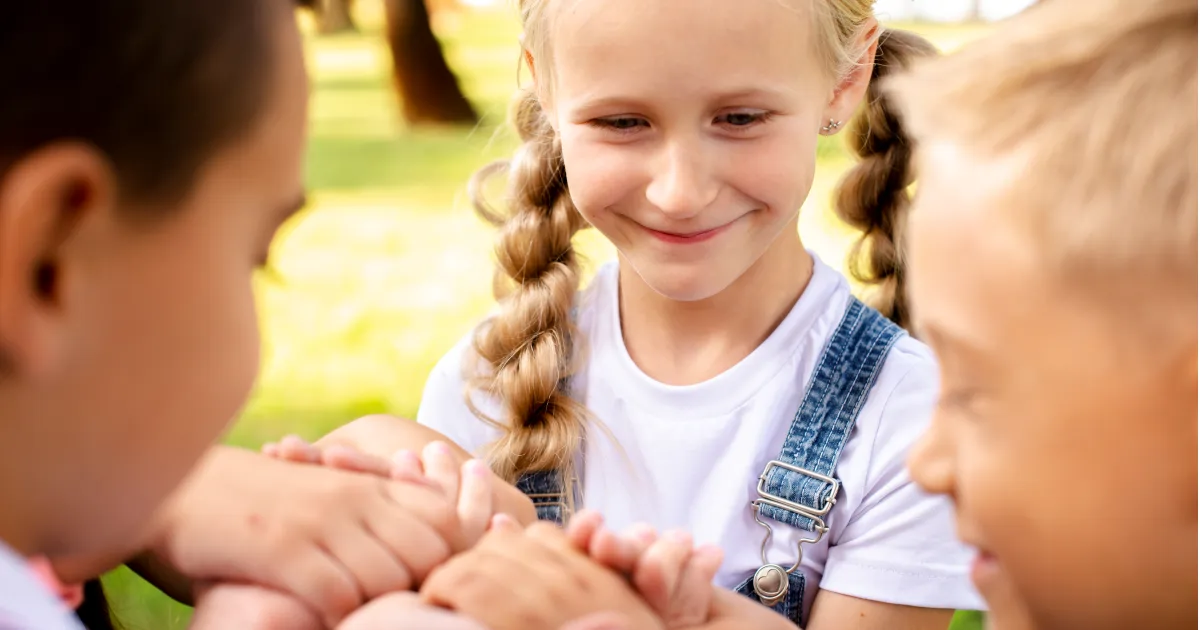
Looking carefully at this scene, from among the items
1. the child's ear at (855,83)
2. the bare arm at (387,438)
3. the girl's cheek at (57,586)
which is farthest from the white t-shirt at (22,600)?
the child's ear at (855,83)

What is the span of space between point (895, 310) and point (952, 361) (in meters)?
0.93

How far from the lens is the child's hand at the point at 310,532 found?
0.97 m

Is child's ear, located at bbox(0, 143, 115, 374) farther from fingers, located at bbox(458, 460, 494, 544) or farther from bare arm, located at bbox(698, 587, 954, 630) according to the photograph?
bare arm, located at bbox(698, 587, 954, 630)

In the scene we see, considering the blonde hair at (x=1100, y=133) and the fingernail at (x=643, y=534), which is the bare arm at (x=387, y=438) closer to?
the fingernail at (x=643, y=534)

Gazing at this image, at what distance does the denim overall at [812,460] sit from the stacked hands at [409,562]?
41 cm

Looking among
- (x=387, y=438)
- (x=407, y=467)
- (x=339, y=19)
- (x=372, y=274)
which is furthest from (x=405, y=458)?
(x=339, y=19)

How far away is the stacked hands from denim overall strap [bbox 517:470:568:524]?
1.71 feet

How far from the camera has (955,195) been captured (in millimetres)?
879

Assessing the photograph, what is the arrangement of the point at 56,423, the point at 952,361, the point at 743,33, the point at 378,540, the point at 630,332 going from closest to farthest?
the point at 56,423 → the point at 952,361 → the point at 378,540 → the point at 743,33 → the point at 630,332

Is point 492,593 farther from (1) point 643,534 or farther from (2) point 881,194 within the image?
(2) point 881,194

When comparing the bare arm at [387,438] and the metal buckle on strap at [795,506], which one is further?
the metal buckle on strap at [795,506]

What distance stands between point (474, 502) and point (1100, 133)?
58 centimetres

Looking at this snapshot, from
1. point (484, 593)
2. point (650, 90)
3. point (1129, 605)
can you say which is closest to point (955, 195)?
point (1129, 605)

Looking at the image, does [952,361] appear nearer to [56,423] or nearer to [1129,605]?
[1129,605]
